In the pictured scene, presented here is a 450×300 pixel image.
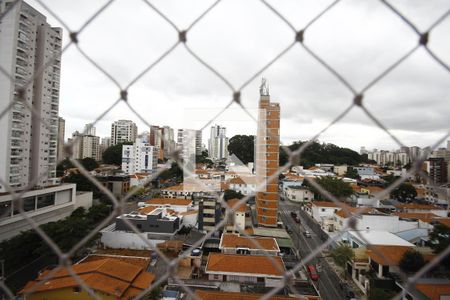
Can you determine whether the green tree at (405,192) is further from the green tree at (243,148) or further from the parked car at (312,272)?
the parked car at (312,272)

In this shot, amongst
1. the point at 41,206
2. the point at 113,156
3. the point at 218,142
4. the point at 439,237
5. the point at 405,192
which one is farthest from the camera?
the point at 218,142

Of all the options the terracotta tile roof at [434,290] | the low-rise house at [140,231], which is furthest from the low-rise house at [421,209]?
the low-rise house at [140,231]

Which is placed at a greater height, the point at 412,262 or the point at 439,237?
the point at 439,237

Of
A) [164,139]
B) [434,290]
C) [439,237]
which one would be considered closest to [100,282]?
[164,139]

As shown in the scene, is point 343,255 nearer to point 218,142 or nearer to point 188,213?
point 188,213

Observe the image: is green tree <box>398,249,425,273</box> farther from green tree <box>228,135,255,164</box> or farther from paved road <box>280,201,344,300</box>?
green tree <box>228,135,255,164</box>

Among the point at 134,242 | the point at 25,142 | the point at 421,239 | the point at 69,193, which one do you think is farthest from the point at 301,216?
the point at 25,142
